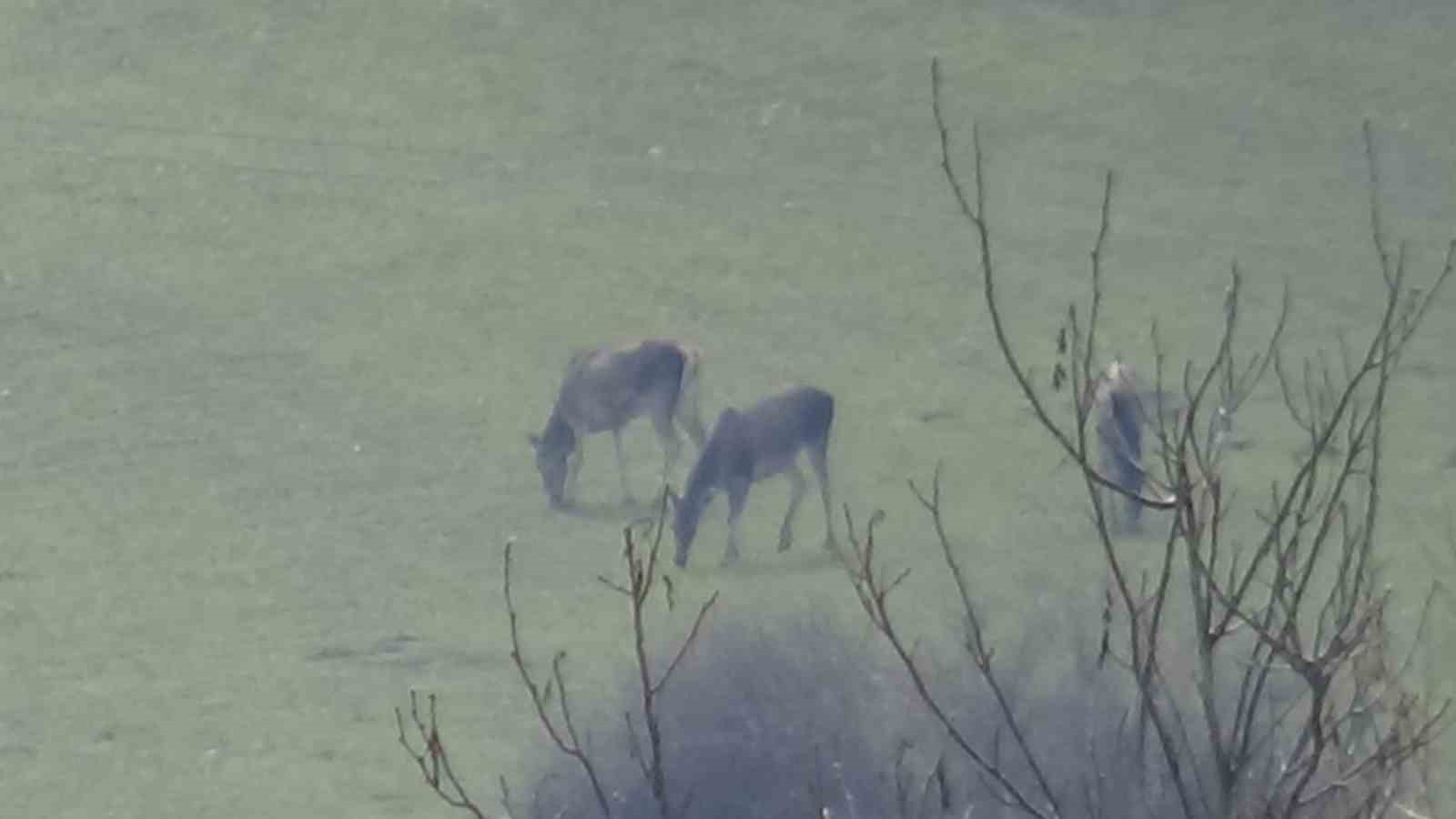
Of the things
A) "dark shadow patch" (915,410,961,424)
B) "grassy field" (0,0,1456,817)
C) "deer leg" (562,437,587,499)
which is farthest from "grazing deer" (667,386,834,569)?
"dark shadow patch" (915,410,961,424)

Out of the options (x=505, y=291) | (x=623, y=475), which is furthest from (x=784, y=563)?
(x=505, y=291)

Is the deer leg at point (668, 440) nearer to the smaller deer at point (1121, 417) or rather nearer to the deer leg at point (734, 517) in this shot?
the deer leg at point (734, 517)

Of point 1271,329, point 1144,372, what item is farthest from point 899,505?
point 1271,329

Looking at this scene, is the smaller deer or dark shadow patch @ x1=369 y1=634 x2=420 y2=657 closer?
the smaller deer

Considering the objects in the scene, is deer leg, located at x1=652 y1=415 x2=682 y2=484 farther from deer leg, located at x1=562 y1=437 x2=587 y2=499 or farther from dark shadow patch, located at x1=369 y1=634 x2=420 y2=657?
dark shadow patch, located at x1=369 y1=634 x2=420 y2=657

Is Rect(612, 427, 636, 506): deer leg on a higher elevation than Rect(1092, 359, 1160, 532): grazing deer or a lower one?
lower

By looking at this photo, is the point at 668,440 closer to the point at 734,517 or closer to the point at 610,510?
the point at 734,517

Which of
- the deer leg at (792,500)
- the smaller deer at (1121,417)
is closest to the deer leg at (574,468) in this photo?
the deer leg at (792,500)
